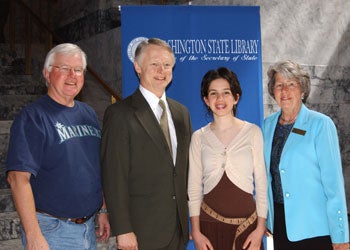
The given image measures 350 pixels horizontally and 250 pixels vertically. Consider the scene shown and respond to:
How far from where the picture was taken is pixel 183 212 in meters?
2.66

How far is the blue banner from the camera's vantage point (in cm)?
408

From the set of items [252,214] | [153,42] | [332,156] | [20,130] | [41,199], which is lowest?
[252,214]

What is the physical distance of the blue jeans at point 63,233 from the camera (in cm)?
237

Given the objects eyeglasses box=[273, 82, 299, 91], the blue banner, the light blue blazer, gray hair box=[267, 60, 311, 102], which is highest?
the blue banner

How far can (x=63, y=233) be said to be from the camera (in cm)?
241

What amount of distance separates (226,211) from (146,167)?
1.67 feet

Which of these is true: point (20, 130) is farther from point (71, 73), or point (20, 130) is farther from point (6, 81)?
point (6, 81)

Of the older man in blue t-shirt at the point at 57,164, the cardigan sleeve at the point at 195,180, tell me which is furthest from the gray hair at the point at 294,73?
the older man in blue t-shirt at the point at 57,164

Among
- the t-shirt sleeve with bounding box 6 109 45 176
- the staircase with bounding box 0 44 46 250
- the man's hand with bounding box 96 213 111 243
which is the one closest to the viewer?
the t-shirt sleeve with bounding box 6 109 45 176

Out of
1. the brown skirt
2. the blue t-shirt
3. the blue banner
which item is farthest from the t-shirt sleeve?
the blue banner

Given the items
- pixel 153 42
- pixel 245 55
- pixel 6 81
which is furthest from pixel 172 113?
pixel 6 81

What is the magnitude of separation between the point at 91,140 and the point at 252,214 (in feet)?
3.22

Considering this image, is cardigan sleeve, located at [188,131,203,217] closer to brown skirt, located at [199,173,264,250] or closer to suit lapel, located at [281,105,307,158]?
brown skirt, located at [199,173,264,250]

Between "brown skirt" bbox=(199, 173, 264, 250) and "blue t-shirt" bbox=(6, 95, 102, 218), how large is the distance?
24.7 inches
